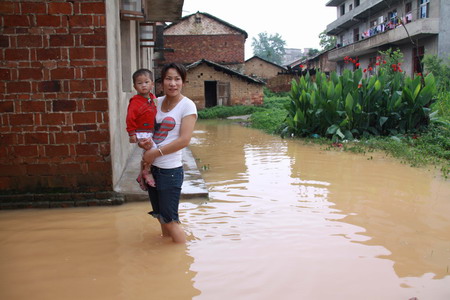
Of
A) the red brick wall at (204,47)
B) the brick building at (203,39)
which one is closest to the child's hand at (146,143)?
the brick building at (203,39)

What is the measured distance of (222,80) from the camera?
2519 centimetres

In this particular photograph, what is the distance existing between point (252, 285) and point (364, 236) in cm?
131

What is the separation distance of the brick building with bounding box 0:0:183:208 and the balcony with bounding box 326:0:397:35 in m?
23.2

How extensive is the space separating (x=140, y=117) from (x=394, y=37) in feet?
73.6

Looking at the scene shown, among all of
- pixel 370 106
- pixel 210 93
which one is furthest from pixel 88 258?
pixel 210 93

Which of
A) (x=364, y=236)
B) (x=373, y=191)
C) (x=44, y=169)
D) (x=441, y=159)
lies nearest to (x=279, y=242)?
(x=364, y=236)

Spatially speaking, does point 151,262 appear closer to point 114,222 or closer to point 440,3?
point 114,222

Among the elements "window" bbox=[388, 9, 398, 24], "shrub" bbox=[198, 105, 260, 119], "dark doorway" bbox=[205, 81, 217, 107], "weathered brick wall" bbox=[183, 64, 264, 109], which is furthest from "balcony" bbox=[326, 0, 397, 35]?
"dark doorway" bbox=[205, 81, 217, 107]

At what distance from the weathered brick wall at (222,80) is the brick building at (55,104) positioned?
2035 centimetres

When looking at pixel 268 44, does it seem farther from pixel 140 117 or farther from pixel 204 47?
pixel 140 117

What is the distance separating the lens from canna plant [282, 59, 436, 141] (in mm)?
9445

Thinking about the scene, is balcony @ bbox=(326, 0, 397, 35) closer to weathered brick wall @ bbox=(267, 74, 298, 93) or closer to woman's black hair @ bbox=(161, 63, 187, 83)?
weathered brick wall @ bbox=(267, 74, 298, 93)

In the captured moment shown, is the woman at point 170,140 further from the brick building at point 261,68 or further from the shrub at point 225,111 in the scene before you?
the brick building at point 261,68

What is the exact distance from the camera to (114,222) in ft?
12.6
